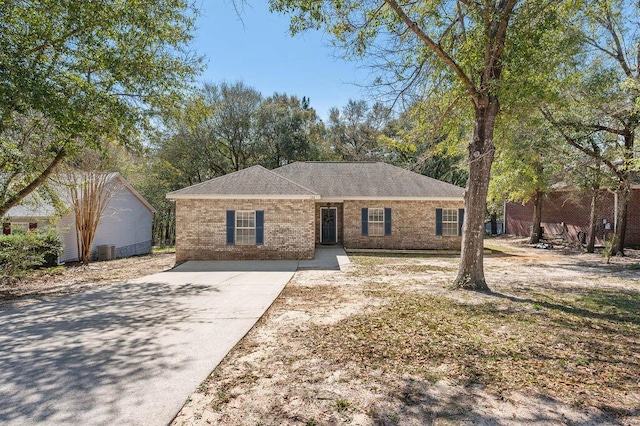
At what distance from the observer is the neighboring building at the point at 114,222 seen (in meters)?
14.6

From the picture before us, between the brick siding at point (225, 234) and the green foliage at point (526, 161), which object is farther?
the green foliage at point (526, 161)

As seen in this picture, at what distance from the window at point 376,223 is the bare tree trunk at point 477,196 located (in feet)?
27.8

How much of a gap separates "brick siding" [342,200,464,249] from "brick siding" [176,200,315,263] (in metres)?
4.00

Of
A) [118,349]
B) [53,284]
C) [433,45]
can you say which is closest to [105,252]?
[53,284]

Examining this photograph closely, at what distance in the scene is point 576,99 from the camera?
12.7 metres

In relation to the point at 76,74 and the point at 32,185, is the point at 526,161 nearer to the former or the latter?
the point at 76,74

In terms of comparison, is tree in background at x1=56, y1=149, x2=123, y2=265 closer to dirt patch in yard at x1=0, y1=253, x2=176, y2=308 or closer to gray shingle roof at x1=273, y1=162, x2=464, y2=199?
dirt patch in yard at x1=0, y1=253, x2=176, y2=308

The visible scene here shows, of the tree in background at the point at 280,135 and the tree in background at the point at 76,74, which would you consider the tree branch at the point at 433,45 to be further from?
the tree in background at the point at 280,135

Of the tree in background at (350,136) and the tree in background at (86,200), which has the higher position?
Result: the tree in background at (350,136)

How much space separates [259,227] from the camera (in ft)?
43.4

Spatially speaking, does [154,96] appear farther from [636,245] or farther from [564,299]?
[636,245]

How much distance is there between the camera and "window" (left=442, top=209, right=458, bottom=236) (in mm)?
16578

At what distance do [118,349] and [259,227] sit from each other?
343 inches

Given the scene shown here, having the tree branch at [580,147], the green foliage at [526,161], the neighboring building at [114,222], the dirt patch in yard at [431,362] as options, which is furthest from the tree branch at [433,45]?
the neighboring building at [114,222]
